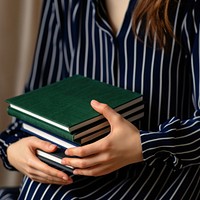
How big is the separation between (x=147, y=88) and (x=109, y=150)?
0.72 ft

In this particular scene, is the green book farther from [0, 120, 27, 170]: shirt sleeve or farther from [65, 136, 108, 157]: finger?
[0, 120, 27, 170]: shirt sleeve

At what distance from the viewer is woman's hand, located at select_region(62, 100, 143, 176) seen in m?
0.87

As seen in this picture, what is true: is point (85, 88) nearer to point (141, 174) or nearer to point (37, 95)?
point (37, 95)

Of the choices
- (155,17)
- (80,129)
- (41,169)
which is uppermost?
(155,17)

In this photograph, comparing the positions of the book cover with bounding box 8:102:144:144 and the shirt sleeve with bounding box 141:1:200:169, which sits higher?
the book cover with bounding box 8:102:144:144

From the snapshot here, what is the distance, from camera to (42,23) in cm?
122

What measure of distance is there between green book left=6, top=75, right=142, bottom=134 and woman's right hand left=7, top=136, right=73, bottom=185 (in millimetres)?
58

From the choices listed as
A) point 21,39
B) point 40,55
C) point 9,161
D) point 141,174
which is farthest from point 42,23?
point 141,174

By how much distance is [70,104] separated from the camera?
93cm

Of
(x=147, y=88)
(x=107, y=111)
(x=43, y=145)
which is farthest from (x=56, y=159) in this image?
(x=147, y=88)

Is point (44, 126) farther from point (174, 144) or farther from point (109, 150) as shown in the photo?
point (174, 144)

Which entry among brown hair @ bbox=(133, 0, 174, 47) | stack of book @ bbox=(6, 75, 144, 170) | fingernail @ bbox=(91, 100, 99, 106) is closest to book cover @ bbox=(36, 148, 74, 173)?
stack of book @ bbox=(6, 75, 144, 170)

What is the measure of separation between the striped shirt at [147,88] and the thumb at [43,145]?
0.09 meters

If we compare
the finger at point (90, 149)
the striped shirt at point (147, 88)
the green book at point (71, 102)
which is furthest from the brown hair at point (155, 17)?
the finger at point (90, 149)
